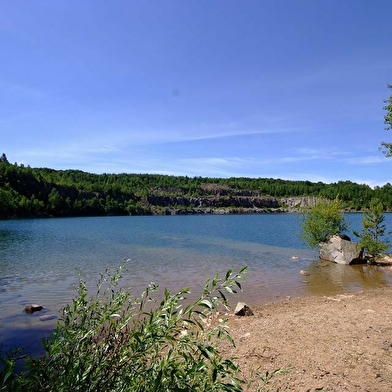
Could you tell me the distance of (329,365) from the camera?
973cm

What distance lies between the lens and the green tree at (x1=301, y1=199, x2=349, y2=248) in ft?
126

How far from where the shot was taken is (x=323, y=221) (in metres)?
38.5

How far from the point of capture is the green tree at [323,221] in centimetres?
3834

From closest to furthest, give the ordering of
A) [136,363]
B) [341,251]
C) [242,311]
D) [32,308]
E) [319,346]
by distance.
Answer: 1. [136,363]
2. [319,346]
3. [242,311]
4. [32,308]
5. [341,251]

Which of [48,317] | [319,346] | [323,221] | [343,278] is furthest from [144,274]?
[323,221]

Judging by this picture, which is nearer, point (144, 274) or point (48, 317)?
point (48, 317)

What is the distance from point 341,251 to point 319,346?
90.8ft

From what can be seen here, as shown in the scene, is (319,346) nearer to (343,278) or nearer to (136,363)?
(136,363)

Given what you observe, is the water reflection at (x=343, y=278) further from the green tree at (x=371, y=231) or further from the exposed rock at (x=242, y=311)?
the exposed rock at (x=242, y=311)

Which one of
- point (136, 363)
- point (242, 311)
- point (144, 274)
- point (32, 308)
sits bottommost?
point (144, 274)

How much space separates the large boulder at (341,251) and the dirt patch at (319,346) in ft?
62.0

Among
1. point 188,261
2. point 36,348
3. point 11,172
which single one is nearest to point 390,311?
point 36,348

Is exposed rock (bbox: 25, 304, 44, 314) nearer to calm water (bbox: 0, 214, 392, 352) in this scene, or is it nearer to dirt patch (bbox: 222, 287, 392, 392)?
calm water (bbox: 0, 214, 392, 352)

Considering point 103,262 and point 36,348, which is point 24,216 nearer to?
point 103,262
